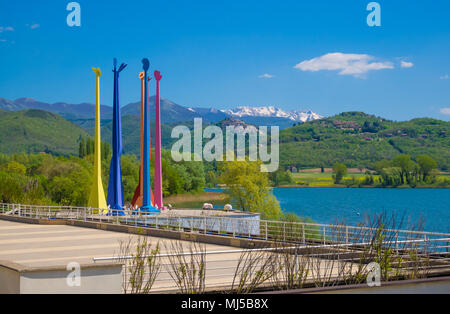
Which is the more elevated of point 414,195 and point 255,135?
point 255,135

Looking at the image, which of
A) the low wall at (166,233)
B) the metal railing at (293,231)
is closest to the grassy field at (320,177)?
the metal railing at (293,231)

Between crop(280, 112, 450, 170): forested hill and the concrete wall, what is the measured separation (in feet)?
475

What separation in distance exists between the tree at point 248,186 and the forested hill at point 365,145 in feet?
299

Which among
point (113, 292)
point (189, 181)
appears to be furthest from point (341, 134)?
point (113, 292)

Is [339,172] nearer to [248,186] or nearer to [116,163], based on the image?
[248,186]

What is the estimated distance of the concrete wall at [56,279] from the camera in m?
7.82

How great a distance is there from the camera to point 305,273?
1018 centimetres

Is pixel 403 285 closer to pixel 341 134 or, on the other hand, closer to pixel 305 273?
pixel 305 273

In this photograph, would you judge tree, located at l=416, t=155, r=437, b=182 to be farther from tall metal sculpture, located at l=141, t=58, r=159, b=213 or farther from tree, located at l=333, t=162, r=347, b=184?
tall metal sculpture, located at l=141, t=58, r=159, b=213

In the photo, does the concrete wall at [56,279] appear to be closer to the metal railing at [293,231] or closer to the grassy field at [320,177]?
the metal railing at [293,231]

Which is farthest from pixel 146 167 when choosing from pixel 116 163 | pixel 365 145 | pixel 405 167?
pixel 365 145

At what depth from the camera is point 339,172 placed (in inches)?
5507

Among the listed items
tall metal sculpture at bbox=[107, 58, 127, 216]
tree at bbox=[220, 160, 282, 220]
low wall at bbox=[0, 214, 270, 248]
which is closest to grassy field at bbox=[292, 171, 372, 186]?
tree at bbox=[220, 160, 282, 220]
